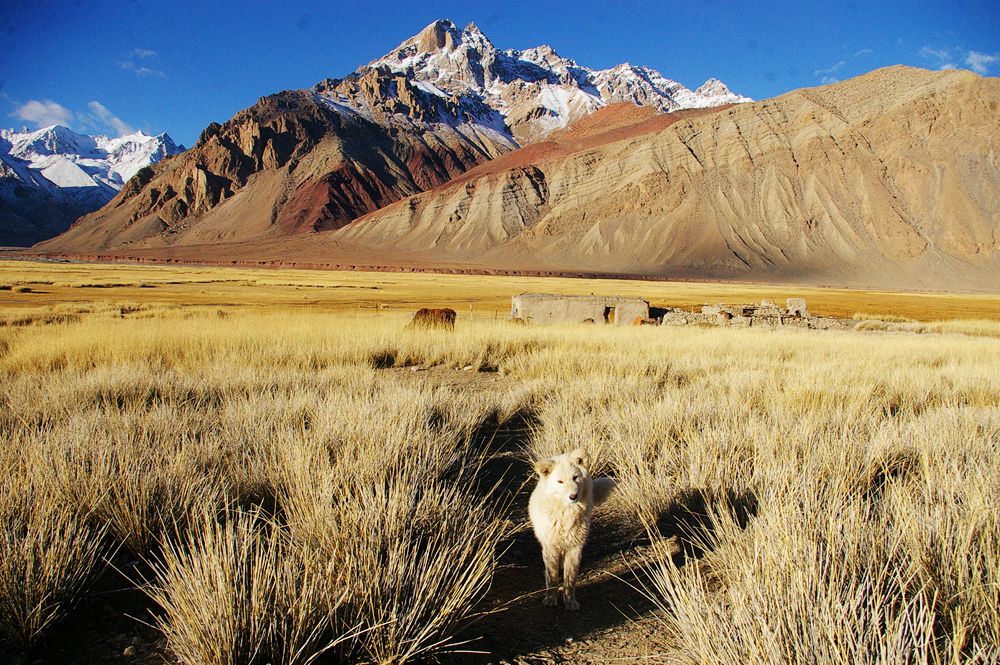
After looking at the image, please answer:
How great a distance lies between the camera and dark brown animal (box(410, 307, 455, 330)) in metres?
14.0

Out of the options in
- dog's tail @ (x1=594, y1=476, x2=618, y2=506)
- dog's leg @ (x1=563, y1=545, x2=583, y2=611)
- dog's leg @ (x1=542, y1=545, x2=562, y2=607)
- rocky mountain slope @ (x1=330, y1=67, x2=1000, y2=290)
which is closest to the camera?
dog's leg @ (x1=563, y1=545, x2=583, y2=611)

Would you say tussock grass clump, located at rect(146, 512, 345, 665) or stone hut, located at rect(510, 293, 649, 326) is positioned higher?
stone hut, located at rect(510, 293, 649, 326)

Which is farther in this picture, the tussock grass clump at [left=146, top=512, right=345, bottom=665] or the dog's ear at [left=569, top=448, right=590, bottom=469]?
the dog's ear at [left=569, top=448, right=590, bottom=469]

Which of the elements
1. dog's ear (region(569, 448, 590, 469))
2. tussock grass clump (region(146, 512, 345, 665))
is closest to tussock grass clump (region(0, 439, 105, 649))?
tussock grass clump (region(146, 512, 345, 665))

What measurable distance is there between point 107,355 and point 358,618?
28.8 ft

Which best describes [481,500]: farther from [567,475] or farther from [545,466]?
[567,475]

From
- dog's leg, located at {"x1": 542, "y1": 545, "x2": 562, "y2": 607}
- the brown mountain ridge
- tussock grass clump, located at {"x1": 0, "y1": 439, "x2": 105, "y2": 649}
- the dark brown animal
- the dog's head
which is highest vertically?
the brown mountain ridge

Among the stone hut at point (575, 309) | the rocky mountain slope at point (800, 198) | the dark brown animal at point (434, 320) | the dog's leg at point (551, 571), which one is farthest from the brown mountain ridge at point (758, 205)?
the dog's leg at point (551, 571)

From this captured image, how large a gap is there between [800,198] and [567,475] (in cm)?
11025

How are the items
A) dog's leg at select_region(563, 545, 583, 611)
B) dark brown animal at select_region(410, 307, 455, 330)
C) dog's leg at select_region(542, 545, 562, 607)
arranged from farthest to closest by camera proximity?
dark brown animal at select_region(410, 307, 455, 330) < dog's leg at select_region(542, 545, 562, 607) < dog's leg at select_region(563, 545, 583, 611)

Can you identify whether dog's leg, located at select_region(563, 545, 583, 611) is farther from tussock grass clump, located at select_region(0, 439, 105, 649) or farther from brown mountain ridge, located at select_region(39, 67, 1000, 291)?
brown mountain ridge, located at select_region(39, 67, 1000, 291)

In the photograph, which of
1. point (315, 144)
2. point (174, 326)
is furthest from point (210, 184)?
point (174, 326)

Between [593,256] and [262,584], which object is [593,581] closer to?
[262,584]

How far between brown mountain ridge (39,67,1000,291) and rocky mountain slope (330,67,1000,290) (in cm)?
25
